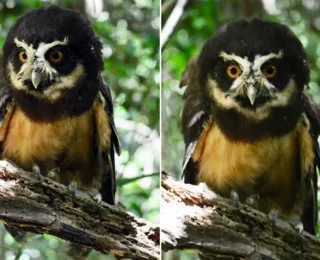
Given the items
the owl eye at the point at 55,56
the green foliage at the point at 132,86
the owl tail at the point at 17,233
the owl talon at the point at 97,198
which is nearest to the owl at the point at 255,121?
the green foliage at the point at 132,86

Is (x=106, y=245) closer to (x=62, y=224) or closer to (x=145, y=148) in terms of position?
(x=62, y=224)

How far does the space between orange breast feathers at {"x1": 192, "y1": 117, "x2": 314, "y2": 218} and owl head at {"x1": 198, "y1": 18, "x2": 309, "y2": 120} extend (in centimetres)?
10

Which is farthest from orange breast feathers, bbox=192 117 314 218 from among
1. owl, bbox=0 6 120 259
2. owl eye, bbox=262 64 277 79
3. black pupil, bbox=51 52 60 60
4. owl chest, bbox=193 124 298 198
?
black pupil, bbox=51 52 60 60

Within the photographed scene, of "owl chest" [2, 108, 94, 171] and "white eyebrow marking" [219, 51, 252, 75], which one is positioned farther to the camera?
"owl chest" [2, 108, 94, 171]

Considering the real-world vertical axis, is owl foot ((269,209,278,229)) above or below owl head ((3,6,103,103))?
below

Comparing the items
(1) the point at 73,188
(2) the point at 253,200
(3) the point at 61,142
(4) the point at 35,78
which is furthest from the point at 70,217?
(2) the point at 253,200

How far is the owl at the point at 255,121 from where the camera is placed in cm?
155

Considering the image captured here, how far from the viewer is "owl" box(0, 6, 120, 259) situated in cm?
163

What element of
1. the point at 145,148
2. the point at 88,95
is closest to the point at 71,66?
the point at 88,95

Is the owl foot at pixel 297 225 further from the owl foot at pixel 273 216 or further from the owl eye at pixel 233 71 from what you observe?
the owl eye at pixel 233 71

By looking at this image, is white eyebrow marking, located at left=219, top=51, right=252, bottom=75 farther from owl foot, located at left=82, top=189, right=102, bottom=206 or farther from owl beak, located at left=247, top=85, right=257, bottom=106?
owl foot, located at left=82, top=189, right=102, bottom=206

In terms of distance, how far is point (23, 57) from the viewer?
64.0 inches

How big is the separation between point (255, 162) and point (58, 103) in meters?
0.64

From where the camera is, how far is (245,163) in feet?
5.38
